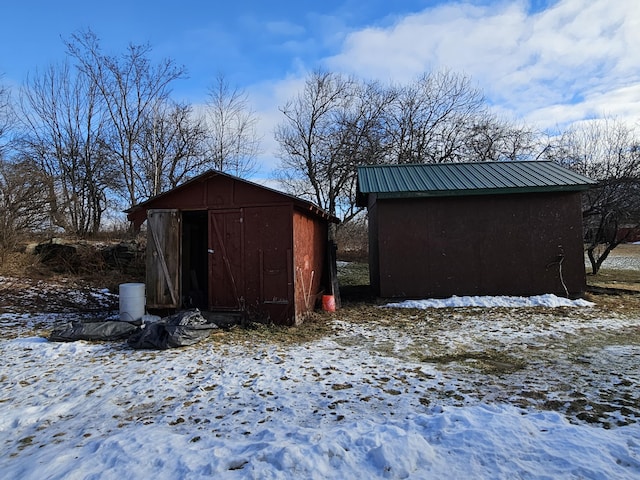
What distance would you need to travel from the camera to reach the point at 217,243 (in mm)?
7812

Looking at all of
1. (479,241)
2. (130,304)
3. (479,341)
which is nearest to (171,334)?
(130,304)

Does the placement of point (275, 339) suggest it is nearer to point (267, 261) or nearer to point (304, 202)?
point (267, 261)

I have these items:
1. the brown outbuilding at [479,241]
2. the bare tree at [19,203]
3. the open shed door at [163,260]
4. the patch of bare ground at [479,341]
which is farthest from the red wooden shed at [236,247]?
the bare tree at [19,203]

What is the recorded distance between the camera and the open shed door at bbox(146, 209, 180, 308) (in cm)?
789

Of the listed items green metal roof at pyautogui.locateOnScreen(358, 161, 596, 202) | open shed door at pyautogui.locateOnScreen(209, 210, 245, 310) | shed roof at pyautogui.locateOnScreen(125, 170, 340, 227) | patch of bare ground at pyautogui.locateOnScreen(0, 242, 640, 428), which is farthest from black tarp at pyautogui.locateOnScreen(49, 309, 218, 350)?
green metal roof at pyautogui.locateOnScreen(358, 161, 596, 202)

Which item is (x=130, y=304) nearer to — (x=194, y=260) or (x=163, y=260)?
(x=163, y=260)

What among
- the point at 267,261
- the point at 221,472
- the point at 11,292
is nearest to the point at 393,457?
the point at 221,472

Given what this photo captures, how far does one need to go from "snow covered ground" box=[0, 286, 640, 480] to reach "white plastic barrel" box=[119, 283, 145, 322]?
1364 millimetres

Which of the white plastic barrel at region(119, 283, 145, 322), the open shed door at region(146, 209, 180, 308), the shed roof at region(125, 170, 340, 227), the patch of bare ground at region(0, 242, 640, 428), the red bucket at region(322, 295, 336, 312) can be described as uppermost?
the shed roof at region(125, 170, 340, 227)

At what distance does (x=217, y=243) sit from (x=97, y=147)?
17494 millimetres

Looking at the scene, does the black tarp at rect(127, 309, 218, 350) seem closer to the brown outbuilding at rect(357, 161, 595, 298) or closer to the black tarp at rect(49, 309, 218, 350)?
the black tarp at rect(49, 309, 218, 350)

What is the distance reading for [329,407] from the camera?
3.72 m

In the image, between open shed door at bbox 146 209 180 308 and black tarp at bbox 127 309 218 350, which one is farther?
open shed door at bbox 146 209 180 308

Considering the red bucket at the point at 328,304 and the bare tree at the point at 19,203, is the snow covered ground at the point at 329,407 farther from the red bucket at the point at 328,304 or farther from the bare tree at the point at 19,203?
the bare tree at the point at 19,203
